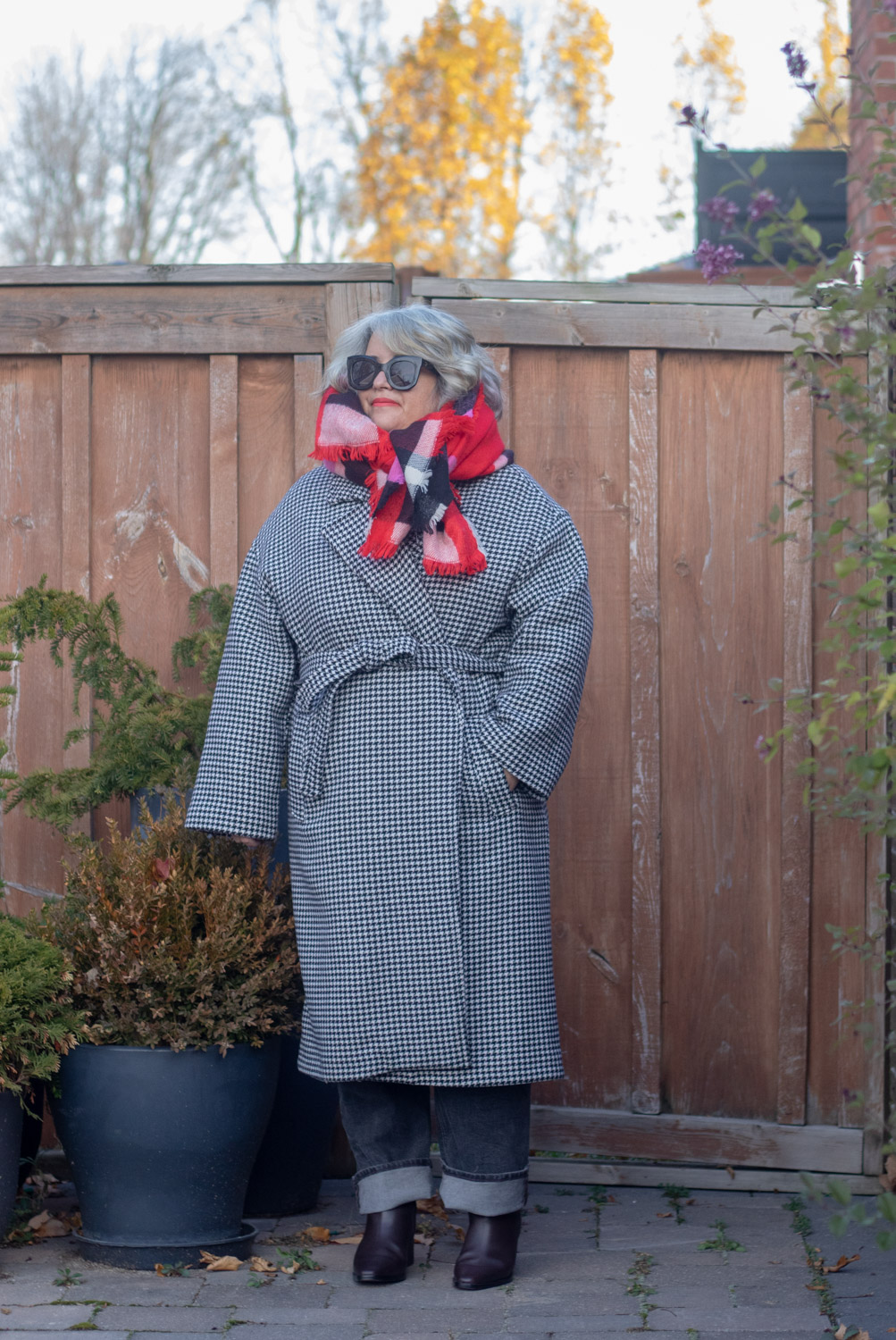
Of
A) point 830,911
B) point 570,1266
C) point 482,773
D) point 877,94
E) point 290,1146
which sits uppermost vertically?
point 877,94

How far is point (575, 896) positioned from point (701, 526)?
100cm

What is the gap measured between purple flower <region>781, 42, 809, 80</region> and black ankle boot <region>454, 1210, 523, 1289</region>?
212 cm

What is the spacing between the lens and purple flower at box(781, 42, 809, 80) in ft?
6.57

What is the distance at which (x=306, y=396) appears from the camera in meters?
3.43

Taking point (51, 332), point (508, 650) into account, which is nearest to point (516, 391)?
point (508, 650)

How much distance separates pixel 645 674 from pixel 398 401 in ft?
3.35

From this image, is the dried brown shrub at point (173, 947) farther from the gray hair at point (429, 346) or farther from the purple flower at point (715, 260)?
the purple flower at point (715, 260)

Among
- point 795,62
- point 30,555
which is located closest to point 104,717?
point 30,555

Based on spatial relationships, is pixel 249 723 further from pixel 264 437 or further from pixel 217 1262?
pixel 217 1262

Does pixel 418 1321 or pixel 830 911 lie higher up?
pixel 830 911

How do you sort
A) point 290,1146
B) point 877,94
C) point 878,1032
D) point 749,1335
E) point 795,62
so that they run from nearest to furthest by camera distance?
point 795,62
point 749,1335
point 290,1146
point 878,1032
point 877,94

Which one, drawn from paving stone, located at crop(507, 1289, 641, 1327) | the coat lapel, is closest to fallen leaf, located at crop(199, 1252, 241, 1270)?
paving stone, located at crop(507, 1289, 641, 1327)

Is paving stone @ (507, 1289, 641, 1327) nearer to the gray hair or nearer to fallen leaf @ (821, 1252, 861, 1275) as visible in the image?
fallen leaf @ (821, 1252, 861, 1275)

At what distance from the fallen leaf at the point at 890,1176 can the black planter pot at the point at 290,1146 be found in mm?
1356
